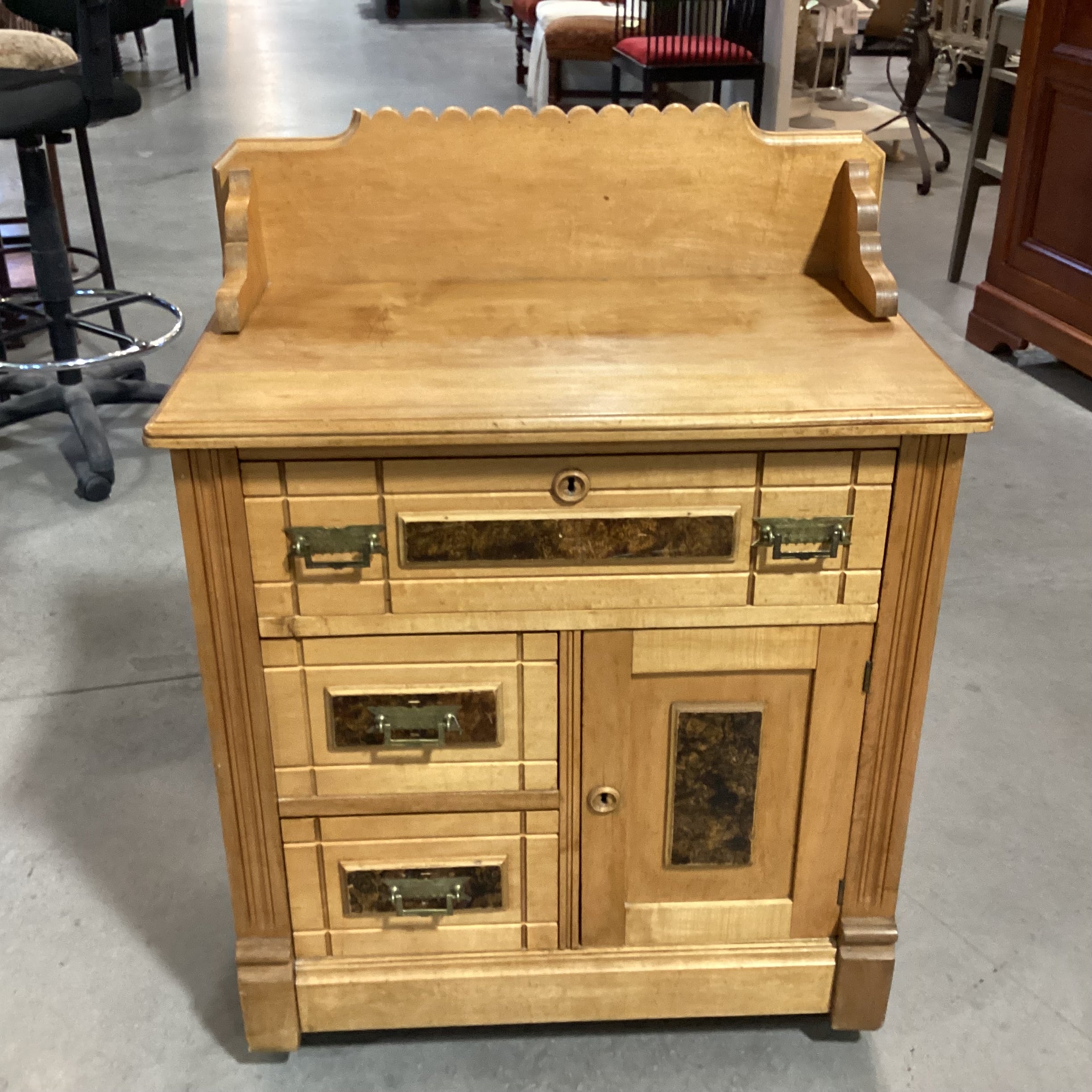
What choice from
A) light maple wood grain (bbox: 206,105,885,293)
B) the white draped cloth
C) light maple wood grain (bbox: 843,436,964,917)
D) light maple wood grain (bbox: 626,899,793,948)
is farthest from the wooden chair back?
light maple wood grain (bbox: 626,899,793,948)

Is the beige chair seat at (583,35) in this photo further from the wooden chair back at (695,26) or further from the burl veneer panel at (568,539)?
the burl veneer panel at (568,539)

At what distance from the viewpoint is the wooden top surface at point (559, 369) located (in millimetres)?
1252

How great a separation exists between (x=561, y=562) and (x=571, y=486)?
0.09m

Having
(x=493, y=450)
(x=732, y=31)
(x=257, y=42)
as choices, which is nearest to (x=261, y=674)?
(x=493, y=450)

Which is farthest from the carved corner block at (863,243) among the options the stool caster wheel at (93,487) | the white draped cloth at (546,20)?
the white draped cloth at (546,20)

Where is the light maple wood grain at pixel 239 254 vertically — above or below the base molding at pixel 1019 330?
above

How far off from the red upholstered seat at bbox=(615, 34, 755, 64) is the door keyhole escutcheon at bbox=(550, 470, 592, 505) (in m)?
4.34

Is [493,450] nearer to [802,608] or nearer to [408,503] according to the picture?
[408,503]

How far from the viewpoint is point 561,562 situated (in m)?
1.35

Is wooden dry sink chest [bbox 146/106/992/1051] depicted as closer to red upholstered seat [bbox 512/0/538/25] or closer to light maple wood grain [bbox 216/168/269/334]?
light maple wood grain [bbox 216/168/269/334]

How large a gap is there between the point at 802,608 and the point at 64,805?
136 centimetres

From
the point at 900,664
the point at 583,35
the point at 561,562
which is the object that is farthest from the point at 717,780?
the point at 583,35

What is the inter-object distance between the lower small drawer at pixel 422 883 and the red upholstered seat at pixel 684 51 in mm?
4379

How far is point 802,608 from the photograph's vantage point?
1.39m
